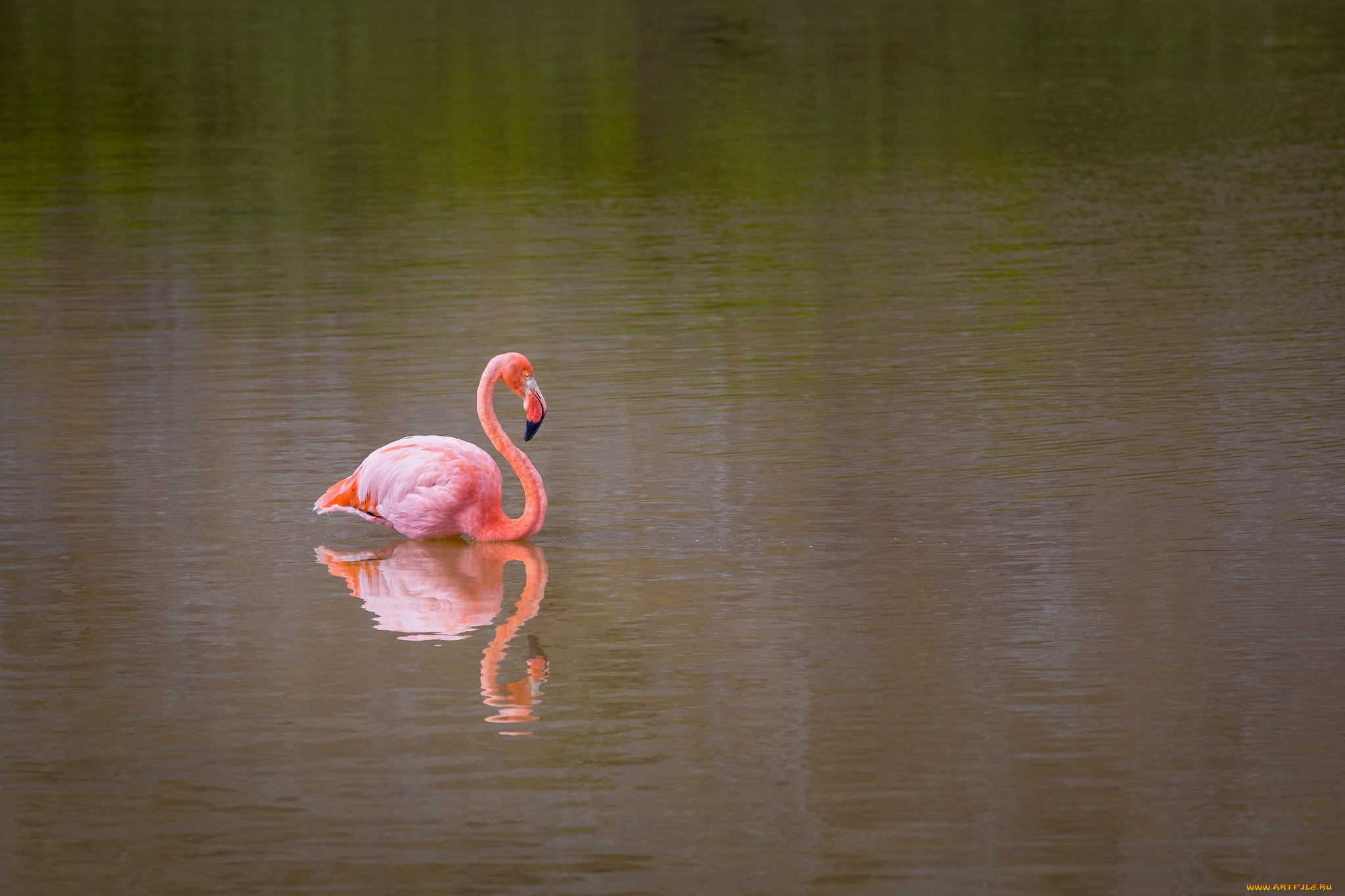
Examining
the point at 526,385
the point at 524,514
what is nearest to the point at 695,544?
the point at 524,514

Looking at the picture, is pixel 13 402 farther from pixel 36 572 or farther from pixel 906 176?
pixel 906 176

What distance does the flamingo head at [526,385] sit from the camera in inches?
303

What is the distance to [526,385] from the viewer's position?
7797 mm

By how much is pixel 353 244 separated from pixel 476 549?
28.6ft

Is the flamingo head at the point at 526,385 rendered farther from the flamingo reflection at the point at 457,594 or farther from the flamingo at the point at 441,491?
the flamingo reflection at the point at 457,594

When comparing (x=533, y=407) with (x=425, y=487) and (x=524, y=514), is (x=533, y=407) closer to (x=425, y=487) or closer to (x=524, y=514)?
(x=524, y=514)

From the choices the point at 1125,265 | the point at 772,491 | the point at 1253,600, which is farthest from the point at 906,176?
the point at 1253,600

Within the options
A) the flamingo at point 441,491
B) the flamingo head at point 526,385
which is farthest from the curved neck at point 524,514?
the flamingo head at point 526,385

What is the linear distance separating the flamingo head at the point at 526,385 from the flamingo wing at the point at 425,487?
26cm

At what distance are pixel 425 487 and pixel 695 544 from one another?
1.01 m

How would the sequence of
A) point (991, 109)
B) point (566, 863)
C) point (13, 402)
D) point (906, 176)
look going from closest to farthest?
point (566, 863) < point (13, 402) < point (906, 176) < point (991, 109)

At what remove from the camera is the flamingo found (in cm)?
744

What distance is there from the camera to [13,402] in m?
10.2

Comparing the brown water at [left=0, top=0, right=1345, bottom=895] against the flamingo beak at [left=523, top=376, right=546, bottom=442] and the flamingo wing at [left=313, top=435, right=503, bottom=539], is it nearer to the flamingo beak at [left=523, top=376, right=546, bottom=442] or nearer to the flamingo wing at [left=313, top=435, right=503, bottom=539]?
the flamingo wing at [left=313, top=435, right=503, bottom=539]
